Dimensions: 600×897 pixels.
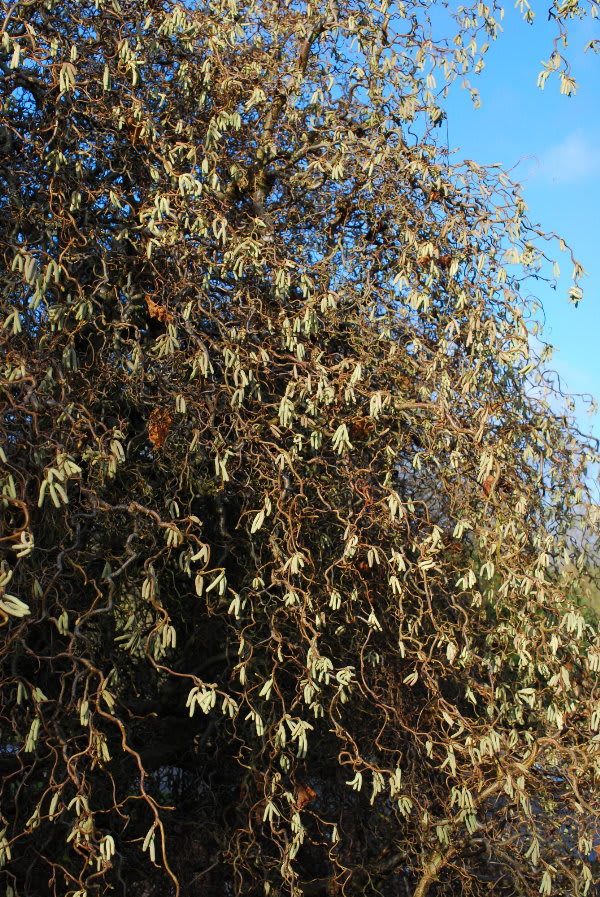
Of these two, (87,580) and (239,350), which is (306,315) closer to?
(239,350)

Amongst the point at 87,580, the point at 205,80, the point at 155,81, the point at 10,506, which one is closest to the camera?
the point at 10,506

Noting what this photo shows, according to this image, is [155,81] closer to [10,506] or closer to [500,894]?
[10,506]

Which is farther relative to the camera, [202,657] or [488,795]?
[202,657]

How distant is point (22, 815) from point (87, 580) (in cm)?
117

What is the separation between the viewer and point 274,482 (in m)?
3.68

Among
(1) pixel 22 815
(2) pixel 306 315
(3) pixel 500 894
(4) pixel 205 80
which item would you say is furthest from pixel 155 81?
(3) pixel 500 894

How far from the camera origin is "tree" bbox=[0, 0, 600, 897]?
3.54 meters

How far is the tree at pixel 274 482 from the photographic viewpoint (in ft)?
11.6

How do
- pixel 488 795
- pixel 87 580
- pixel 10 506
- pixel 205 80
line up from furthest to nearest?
pixel 205 80 → pixel 488 795 → pixel 87 580 → pixel 10 506

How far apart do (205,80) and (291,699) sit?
2.71m

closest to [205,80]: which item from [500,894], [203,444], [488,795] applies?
[203,444]

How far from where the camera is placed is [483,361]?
4.32 m

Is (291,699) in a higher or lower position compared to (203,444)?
lower

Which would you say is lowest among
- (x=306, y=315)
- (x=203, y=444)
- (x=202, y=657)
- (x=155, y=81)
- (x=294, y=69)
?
(x=202, y=657)
